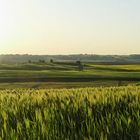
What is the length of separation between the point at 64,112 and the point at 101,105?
85 cm

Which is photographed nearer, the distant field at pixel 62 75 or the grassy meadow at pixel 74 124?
the grassy meadow at pixel 74 124

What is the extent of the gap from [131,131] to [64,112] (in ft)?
6.14

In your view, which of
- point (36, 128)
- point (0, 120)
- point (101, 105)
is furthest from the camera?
point (101, 105)

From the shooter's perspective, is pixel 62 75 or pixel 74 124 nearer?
pixel 74 124

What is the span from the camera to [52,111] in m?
6.69

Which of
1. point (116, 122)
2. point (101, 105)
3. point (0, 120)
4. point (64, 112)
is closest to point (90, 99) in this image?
point (101, 105)

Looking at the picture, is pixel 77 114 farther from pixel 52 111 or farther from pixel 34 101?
pixel 34 101

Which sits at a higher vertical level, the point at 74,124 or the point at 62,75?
the point at 74,124

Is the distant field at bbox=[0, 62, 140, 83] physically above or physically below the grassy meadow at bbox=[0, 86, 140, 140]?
below

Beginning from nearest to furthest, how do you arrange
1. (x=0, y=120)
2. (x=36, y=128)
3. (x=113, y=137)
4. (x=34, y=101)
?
(x=113, y=137) → (x=36, y=128) → (x=0, y=120) → (x=34, y=101)

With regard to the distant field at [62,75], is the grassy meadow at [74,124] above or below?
above

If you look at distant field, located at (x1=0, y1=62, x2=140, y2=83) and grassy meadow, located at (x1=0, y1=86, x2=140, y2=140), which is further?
distant field, located at (x1=0, y1=62, x2=140, y2=83)

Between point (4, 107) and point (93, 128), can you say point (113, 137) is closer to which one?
point (93, 128)

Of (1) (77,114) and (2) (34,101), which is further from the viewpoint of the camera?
(2) (34,101)
